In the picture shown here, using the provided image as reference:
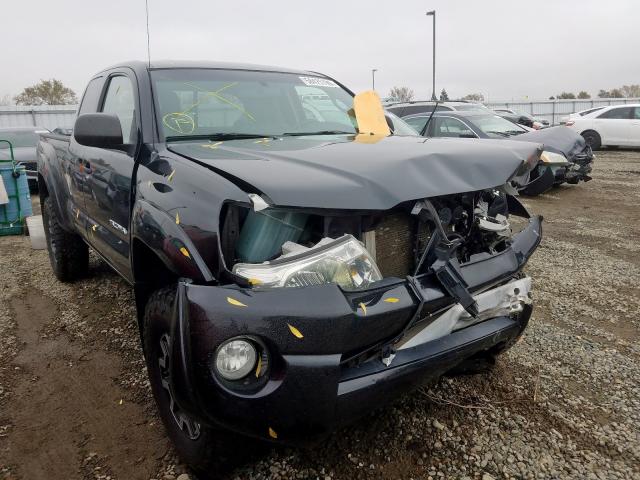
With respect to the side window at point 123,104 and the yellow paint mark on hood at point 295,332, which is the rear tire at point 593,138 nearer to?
the side window at point 123,104

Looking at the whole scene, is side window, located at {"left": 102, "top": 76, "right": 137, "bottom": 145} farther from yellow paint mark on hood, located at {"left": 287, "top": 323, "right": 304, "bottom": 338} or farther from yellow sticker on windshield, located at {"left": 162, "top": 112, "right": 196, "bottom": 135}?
yellow paint mark on hood, located at {"left": 287, "top": 323, "right": 304, "bottom": 338}

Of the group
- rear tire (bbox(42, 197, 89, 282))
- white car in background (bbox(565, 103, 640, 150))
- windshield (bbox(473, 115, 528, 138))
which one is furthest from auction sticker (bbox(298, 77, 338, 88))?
white car in background (bbox(565, 103, 640, 150))

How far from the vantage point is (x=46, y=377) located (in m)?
2.86

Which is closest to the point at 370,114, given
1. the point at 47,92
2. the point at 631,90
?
the point at 47,92

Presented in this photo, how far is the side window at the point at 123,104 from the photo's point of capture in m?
2.73

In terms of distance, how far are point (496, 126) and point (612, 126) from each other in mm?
8419

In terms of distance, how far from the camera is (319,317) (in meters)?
1.53

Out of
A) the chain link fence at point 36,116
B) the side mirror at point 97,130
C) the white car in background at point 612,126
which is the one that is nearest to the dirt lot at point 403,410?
the side mirror at point 97,130

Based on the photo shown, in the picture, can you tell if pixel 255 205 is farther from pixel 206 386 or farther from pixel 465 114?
pixel 465 114

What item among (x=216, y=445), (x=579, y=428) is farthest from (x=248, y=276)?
(x=579, y=428)

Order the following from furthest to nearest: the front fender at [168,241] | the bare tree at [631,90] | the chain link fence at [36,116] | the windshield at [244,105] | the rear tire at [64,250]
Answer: the bare tree at [631,90] < the chain link fence at [36,116] < the rear tire at [64,250] < the windshield at [244,105] < the front fender at [168,241]

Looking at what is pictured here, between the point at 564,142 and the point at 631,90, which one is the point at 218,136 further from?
the point at 631,90

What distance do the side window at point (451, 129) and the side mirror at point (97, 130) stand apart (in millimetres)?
7201

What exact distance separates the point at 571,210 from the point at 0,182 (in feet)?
25.7
